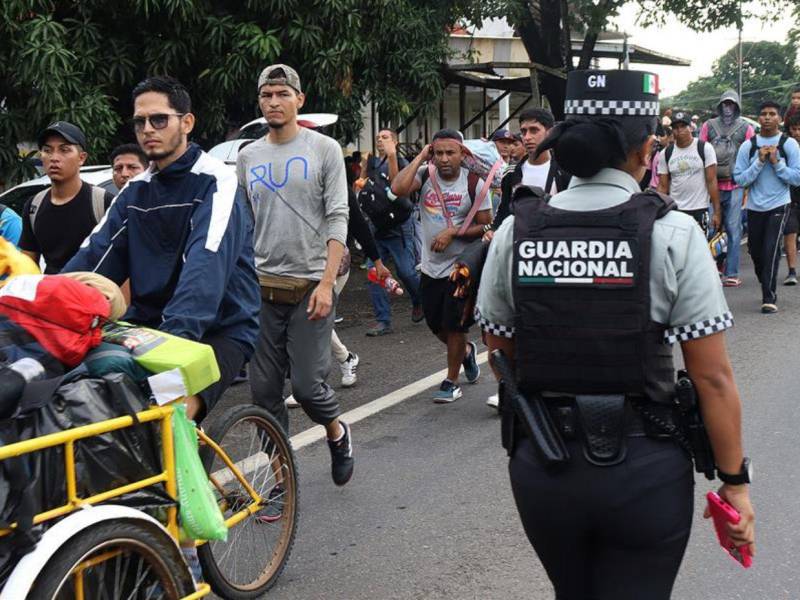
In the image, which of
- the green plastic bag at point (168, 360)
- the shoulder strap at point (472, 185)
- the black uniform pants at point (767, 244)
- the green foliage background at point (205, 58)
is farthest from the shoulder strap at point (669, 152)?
the green plastic bag at point (168, 360)

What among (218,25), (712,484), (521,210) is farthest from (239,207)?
(218,25)

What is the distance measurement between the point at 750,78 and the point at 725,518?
8373cm

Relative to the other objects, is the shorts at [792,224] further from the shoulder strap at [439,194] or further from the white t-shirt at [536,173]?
the shoulder strap at [439,194]

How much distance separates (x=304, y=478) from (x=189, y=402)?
1947mm

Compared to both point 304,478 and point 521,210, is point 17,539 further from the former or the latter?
point 304,478

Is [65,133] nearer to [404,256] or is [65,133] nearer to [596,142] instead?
[596,142]

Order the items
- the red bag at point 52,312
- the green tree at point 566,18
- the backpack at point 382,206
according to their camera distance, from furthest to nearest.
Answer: the green tree at point 566,18 → the backpack at point 382,206 → the red bag at point 52,312

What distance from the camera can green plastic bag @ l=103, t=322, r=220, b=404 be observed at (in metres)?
3.12

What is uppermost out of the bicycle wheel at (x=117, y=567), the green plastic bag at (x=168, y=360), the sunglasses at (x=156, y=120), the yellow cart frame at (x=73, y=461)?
the sunglasses at (x=156, y=120)

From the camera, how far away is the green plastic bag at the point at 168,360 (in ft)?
10.2

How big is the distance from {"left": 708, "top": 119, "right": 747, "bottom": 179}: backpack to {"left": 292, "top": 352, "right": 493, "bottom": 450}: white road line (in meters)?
5.72

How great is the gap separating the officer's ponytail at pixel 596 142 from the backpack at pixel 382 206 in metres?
7.18

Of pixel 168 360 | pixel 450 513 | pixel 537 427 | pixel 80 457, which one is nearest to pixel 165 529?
pixel 80 457

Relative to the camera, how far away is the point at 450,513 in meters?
4.93
